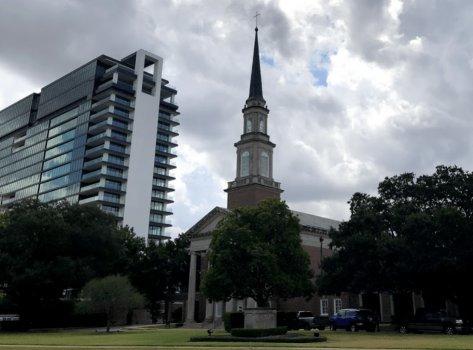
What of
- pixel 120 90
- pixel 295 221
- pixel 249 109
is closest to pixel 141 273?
pixel 249 109

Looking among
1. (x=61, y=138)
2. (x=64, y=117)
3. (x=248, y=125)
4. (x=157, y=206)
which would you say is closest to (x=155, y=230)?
(x=157, y=206)

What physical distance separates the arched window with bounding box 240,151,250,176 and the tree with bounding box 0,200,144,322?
773 inches

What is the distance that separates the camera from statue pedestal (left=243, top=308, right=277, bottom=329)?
38812 millimetres

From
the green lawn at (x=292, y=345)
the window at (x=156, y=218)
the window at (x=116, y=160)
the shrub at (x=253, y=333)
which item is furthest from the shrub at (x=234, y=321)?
the window at (x=156, y=218)

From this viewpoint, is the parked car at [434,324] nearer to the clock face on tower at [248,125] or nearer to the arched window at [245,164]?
the arched window at [245,164]

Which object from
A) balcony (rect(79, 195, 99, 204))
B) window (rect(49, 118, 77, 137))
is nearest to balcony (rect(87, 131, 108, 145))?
window (rect(49, 118, 77, 137))

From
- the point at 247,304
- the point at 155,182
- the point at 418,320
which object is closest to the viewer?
the point at 418,320

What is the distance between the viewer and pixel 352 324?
144ft

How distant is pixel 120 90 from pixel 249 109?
65.7m

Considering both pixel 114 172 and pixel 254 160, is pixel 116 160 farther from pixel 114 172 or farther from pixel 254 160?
pixel 254 160

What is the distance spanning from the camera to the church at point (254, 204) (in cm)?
6838

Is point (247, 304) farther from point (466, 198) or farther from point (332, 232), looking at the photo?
point (466, 198)

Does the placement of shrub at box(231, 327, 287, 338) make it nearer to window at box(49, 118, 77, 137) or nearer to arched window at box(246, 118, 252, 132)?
arched window at box(246, 118, 252, 132)

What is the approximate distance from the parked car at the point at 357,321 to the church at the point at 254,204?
21727 mm
